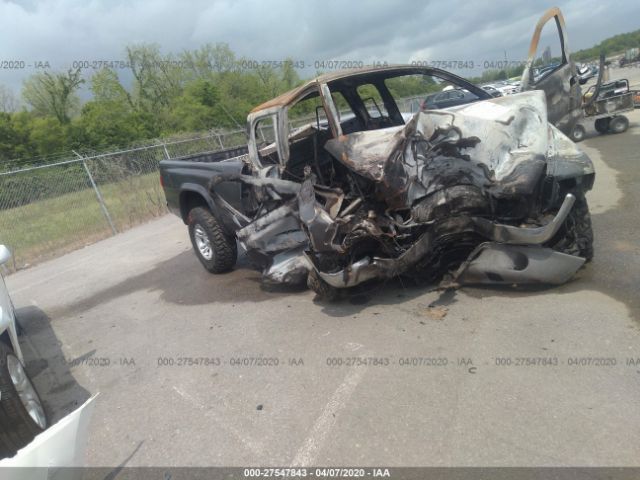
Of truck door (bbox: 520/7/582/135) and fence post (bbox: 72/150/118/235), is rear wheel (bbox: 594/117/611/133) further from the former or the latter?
fence post (bbox: 72/150/118/235)

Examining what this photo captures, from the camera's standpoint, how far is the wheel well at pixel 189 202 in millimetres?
5765

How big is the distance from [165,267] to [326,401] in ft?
15.2

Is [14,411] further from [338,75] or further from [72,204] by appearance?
[72,204]

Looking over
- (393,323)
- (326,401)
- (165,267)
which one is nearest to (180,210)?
(165,267)

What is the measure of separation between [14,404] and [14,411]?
40mm

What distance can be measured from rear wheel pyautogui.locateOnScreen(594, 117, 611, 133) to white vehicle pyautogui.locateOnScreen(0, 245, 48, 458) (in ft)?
40.0

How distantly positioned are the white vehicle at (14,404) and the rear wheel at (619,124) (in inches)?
486

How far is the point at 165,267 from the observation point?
267 inches

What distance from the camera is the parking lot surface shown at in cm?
236

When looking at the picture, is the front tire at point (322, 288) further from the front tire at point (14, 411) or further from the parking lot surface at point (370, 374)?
→ the front tire at point (14, 411)

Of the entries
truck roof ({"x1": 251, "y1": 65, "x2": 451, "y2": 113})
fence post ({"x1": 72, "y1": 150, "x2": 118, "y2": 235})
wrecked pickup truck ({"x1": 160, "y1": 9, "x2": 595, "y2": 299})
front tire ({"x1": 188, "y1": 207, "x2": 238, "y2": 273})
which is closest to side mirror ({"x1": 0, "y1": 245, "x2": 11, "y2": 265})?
wrecked pickup truck ({"x1": 160, "y1": 9, "x2": 595, "y2": 299})

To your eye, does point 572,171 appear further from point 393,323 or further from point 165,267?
point 165,267

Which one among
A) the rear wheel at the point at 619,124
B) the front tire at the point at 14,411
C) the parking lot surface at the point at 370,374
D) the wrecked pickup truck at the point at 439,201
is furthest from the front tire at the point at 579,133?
the front tire at the point at 14,411

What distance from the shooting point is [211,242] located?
5410mm
